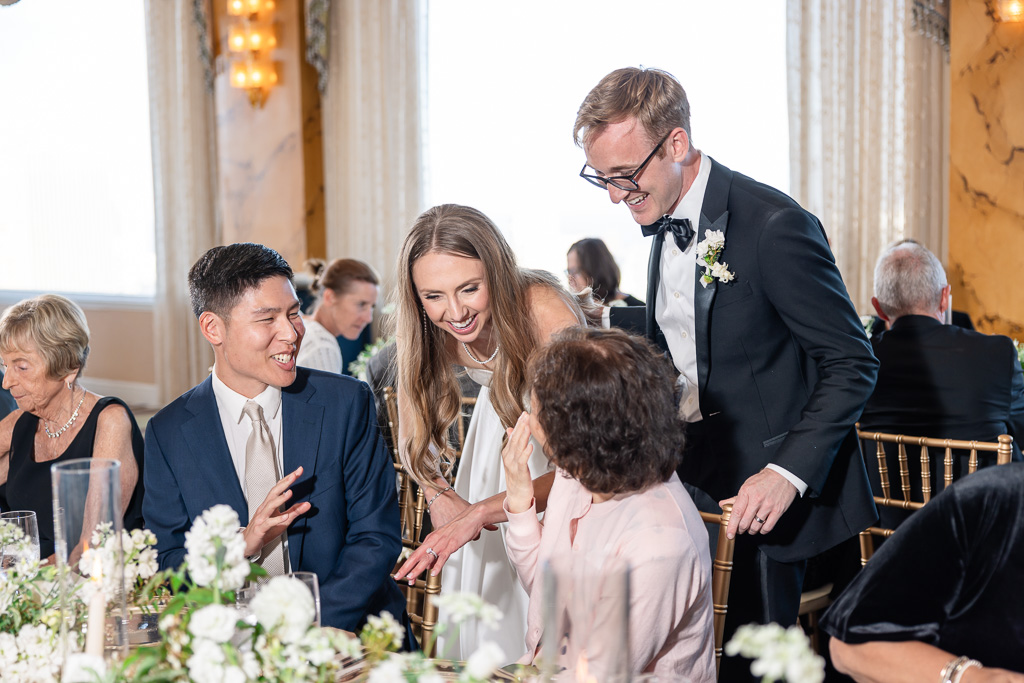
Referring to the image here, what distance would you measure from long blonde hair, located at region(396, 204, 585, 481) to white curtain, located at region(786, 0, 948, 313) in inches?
158

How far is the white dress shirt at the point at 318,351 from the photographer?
4.27 meters

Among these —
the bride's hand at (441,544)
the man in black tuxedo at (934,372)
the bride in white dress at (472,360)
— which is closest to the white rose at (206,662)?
the bride's hand at (441,544)

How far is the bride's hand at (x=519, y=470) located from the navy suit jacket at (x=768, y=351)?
1.73 ft

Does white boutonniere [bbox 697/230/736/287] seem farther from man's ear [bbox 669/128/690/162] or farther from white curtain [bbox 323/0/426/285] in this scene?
white curtain [bbox 323/0/426/285]

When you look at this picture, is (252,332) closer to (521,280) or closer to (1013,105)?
(521,280)

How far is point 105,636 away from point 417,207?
6410 millimetres

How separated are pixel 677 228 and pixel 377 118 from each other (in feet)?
19.1

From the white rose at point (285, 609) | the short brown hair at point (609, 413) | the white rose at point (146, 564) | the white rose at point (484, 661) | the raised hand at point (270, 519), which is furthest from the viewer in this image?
the raised hand at point (270, 519)

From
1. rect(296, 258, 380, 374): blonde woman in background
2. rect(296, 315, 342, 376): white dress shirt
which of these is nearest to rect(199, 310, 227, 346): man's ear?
rect(296, 315, 342, 376): white dress shirt

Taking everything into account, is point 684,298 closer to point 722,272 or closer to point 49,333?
point 722,272

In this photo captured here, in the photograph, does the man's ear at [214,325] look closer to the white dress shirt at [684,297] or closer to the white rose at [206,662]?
the white dress shirt at [684,297]

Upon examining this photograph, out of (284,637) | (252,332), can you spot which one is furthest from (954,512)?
(252,332)

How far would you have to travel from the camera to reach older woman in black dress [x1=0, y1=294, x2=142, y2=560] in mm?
2518

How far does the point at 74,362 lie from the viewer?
261 centimetres
